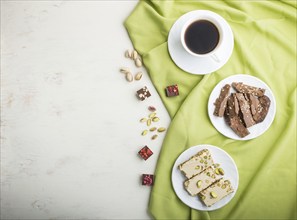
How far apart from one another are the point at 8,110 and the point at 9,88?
66 mm

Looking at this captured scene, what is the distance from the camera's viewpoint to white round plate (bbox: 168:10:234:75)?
1.07 meters

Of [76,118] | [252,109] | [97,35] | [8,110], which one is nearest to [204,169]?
[252,109]

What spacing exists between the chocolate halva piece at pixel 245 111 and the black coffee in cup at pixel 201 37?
15cm

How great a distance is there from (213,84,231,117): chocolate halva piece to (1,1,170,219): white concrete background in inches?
5.8

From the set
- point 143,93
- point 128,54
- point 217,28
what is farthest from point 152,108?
point 217,28

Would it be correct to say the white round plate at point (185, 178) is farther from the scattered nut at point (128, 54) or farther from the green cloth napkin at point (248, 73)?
the scattered nut at point (128, 54)

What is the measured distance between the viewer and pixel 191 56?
Answer: 41.8 inches

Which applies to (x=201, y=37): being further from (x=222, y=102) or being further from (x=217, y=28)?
(x=222, y=102)

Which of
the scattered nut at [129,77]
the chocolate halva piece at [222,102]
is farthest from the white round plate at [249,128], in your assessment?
the scattered nut at [129,77]

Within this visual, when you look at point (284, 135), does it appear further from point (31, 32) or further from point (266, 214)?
point (31, 32)

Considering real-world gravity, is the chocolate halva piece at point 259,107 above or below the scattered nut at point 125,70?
above

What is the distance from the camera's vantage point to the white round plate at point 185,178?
1040 millimetres

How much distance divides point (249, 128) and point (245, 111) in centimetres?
5

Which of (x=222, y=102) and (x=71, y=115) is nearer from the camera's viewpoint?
(x=222, y=102)
